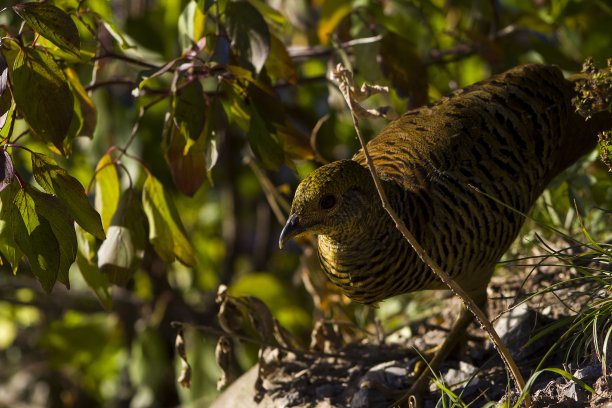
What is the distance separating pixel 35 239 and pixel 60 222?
3.2 inches

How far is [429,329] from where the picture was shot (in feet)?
9.79

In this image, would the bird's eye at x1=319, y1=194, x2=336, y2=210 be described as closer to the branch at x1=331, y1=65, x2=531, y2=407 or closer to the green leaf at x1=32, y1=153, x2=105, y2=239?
the branch at x1=331, y1=65, x2=531, y2=407

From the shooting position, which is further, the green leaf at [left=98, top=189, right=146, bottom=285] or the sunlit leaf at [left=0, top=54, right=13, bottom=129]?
the green leaf at [left=98, top=189, right=146, bottom=285]

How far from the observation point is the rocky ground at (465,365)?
6.82 feet

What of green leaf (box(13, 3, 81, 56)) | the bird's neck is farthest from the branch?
green leaf (box(13, 3, 81, 56))

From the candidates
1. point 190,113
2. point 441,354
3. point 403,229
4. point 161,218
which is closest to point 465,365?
point 441,354

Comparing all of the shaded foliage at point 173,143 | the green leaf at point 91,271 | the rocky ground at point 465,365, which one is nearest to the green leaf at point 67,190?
the shaded foliage at point 173,143

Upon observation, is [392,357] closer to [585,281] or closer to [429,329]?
[429,329]

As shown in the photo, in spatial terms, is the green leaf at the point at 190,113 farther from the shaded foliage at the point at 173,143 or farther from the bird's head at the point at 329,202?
the bird's head at the point at 329,202

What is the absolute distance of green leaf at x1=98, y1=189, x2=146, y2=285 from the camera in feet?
7.63

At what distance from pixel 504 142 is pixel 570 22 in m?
1.84

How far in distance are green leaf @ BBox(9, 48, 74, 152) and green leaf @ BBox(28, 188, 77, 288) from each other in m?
0.15

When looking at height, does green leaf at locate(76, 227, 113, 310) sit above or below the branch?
below

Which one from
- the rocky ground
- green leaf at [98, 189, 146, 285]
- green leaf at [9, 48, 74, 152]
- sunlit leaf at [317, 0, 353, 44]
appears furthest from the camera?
sunlit leaf at [317, 0, 353, 44]
